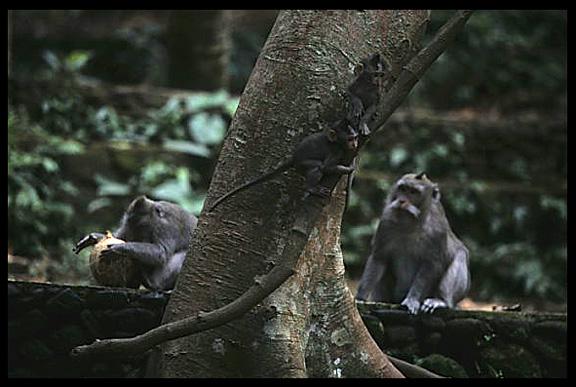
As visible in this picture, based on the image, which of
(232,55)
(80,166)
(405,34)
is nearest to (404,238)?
(405,34)

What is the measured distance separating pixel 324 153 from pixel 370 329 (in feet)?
6.96

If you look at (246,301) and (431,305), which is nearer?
(246,301)

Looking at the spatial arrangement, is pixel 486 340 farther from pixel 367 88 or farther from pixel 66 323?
pixel 66 323

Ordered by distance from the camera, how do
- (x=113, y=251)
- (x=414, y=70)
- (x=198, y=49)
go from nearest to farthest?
(x=414, y=70) < (x=113, y=251) < (x=198, y=49)

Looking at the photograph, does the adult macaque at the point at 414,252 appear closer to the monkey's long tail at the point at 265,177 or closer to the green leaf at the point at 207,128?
the monkey's long tail at the point at 265,177

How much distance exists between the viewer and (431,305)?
21.7ft

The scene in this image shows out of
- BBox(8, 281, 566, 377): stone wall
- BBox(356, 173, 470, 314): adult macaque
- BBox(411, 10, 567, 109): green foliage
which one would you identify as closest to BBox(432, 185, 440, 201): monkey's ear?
BBox(356, 173, 470, 314): adult macaque

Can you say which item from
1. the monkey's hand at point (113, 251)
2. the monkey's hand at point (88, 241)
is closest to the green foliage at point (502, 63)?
the monkey's hand at point (88, 241)

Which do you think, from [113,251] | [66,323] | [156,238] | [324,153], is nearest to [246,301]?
[324,153]

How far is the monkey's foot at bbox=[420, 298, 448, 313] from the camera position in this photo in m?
6.52

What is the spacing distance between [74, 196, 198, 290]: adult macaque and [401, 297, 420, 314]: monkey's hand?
1.71 m

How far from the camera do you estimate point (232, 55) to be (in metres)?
15.1

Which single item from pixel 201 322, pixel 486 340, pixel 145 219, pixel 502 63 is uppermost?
pixel 502 63

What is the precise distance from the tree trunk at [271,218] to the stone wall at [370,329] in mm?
806
